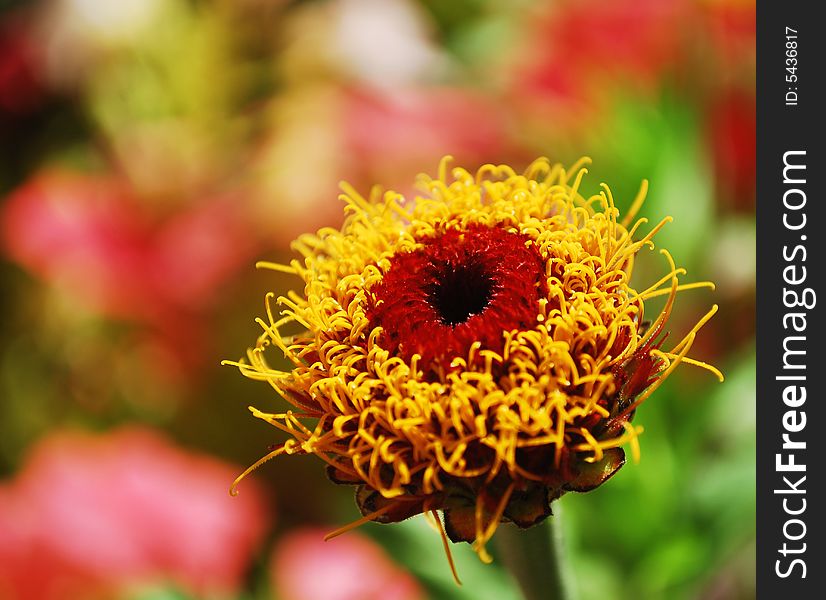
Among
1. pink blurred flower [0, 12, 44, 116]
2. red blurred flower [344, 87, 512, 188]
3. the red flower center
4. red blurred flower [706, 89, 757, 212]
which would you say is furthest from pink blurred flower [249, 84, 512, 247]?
the red flower center

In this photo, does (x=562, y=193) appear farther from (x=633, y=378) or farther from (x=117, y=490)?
(x=117, y=490)

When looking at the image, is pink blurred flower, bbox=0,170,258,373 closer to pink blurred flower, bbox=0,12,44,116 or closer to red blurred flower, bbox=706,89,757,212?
pink blurred flower, bbox=0,12,44,116

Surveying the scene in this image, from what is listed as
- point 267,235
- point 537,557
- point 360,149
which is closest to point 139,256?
point 267,235

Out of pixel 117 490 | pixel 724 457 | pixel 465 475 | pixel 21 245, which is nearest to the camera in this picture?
pixel 465 475

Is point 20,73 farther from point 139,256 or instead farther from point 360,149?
point 360,149

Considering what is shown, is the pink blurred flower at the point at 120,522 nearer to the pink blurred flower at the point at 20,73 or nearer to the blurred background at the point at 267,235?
the blurred background at the point at 267,235
